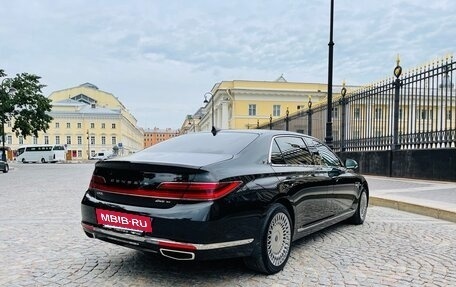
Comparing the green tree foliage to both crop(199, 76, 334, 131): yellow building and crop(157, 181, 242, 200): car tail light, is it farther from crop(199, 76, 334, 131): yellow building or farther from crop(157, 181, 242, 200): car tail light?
crop(157, 181, 242, 200): car tail light

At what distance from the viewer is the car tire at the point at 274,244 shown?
3.78m

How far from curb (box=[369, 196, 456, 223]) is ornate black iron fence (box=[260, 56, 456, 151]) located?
3865 mm

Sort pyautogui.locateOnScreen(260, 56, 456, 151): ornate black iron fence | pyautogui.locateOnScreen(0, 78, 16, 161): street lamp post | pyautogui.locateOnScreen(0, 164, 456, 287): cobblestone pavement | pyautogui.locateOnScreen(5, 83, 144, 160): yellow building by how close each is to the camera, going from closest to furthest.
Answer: pyautogui.locateOnScreen(0, 164, 456, 287): cobblestone pavement, pyautogui.locateOnScreen(260, 56, 456, 151): ornate black iron fence, pyautogui.locateOnScreen(0, 78, 16, 161): street lamp post, pyautogui.locateOnScreen(5, 83, 144, 160): yellow building

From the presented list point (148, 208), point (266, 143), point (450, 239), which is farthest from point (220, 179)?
point (450, 239)

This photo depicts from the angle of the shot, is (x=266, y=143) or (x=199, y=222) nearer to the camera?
(x=199, y=222)

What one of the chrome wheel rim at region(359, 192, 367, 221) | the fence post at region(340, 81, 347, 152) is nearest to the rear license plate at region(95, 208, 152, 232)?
the chrome wheel rim at region(359, 192, 367, 221)

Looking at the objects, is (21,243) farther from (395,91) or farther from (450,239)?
(395,91)

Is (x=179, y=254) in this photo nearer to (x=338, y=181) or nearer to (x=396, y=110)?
(x=338, y=181)

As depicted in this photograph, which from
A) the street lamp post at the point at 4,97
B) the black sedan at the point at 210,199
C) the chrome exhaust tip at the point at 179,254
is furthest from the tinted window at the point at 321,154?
the street lamp post at the point at 4,97

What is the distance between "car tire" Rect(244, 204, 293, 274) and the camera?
3783 millimetres

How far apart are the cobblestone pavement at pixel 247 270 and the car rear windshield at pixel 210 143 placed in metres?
1.22

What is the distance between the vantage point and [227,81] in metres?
58.9

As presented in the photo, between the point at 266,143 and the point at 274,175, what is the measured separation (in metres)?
0.45

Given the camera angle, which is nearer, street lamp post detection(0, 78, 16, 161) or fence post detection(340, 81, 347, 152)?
fence post detection(340, 81, 347, 152)
